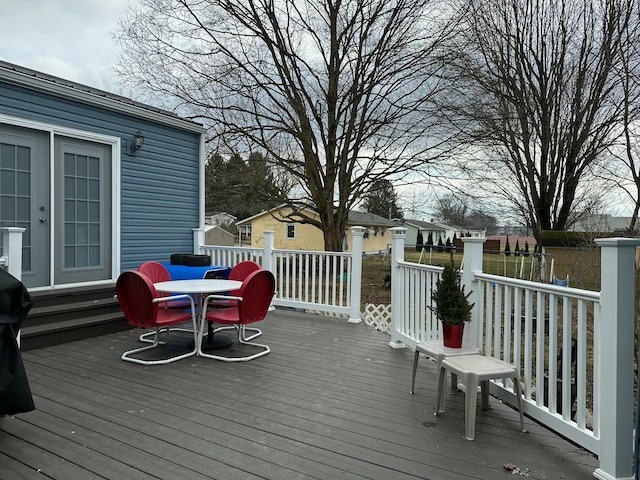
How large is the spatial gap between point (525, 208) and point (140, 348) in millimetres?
10482

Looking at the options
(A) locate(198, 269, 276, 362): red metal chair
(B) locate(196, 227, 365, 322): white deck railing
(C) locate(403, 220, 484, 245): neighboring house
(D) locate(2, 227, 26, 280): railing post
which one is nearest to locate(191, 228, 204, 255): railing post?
(B) locate(196, 227, 365, 322): white deck railing

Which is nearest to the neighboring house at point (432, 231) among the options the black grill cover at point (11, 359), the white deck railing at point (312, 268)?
the white deck railing at point (312, 268)

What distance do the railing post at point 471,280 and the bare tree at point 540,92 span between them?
761cm

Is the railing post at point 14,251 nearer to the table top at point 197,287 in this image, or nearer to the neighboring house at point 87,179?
the table top at point 197,287

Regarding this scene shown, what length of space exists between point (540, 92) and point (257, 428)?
10142 millimetres

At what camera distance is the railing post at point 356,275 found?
222 inches

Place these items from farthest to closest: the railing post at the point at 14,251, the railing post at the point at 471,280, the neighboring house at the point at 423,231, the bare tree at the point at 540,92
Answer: the neighboring house at the point at 423,231 → the bare tree at the point at 540,92 → the railing post at the point at 14,251 → the railing post at the point at 471,280

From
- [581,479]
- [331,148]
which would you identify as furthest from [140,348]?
[331,148]

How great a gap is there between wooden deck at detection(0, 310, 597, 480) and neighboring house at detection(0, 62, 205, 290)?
175 cm

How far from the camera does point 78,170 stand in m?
5.40

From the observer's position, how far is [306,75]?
10984 millimetres

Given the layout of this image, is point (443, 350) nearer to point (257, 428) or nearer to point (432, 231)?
point (257, 428)

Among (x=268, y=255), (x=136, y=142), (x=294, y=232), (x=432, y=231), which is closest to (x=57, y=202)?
(x=136, y=142)

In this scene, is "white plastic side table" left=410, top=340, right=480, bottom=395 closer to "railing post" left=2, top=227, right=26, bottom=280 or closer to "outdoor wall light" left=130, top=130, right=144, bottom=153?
"railing post" left=2, top=227, right=26, bottom=280
